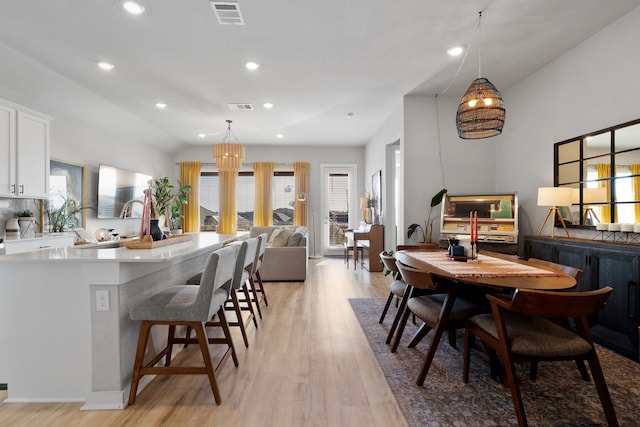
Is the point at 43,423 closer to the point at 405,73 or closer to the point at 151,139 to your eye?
the point at 405,73

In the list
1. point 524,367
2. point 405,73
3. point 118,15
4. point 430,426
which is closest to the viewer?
point 430,426

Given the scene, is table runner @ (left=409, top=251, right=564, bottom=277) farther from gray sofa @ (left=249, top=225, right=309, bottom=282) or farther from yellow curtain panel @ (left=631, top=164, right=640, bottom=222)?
gray sofa @ (left=249, top=225, right=309, bottom=282)

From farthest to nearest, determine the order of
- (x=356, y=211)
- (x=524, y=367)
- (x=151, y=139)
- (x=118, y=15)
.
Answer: (x=356, y=211), (x=151, y=139), (x=118, y=15), (x=524, y=367)

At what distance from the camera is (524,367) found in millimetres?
2473

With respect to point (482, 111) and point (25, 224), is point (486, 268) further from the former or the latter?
point (25, 224)

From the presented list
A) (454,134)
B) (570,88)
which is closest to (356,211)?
(454,134)

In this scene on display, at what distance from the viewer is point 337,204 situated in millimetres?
8703

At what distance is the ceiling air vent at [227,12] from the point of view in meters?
2.67

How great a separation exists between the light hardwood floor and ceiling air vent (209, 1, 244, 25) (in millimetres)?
2813

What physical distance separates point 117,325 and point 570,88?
4.70 metres

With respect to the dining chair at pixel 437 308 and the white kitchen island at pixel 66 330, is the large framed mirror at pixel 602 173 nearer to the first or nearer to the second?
the dining chair at pixel 437 308

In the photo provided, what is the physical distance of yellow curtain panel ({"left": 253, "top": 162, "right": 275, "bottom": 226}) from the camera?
27.4 feet

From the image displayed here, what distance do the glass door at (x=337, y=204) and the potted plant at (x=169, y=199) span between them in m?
3.40

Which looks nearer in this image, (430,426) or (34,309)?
(430,426)
